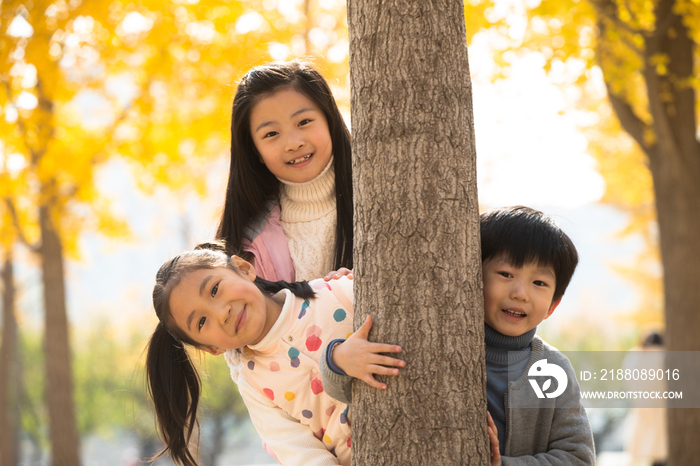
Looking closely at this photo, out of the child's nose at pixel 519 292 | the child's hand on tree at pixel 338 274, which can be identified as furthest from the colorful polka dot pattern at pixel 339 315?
the child's nose at pixel 519 292

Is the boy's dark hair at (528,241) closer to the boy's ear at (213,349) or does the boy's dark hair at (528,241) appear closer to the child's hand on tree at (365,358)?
the child's hand on tree at (365,358)

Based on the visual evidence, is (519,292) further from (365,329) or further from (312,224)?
(312,224)

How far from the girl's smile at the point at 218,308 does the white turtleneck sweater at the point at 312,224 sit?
36 centimetres

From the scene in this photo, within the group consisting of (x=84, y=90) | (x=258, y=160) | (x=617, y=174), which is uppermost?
(x=84, y=90)

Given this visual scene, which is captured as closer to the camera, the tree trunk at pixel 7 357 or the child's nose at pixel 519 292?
the child's nose at pixel 519 292

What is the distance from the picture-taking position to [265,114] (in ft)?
7.11

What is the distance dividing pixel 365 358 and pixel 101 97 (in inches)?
244

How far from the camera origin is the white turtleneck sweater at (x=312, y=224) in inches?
88.3

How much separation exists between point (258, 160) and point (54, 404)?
18.8 ft

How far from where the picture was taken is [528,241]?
6.15ft

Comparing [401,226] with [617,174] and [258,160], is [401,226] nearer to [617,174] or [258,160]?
[258,160]

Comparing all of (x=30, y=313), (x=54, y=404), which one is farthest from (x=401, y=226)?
(x=30, y=313)

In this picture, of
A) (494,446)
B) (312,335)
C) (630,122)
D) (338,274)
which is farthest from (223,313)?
(630,122)

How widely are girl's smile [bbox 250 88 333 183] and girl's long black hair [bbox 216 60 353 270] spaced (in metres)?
0.04
